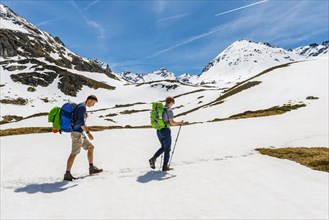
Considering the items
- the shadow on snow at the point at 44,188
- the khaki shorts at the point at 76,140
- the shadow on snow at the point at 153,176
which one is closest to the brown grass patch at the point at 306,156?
the shadow on snow at the point at 153,176

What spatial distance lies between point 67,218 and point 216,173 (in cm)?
685

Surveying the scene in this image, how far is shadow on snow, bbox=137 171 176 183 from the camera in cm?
1179

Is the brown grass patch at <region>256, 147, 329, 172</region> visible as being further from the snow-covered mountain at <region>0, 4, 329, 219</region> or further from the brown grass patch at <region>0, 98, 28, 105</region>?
the brown grass patch at <region>0, 98, 28, 105</region>

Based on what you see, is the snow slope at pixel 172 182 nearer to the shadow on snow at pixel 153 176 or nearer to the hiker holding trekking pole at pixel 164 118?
the shadow on snow at pixel 153 176

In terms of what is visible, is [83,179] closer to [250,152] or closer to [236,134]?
[250,152]

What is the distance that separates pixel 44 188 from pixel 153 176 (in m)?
4.21

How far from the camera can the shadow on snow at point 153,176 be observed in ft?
38.7

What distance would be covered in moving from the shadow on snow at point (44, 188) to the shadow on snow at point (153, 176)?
291 cm

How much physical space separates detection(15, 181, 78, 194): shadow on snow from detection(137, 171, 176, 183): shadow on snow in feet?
9.54

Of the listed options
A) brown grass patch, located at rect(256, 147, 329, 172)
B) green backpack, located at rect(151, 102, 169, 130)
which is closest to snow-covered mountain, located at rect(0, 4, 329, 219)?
brown grass patch, located at rect(256, 147, 329, 172)

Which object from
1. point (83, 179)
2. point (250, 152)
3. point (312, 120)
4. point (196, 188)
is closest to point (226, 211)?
point (196, 188)

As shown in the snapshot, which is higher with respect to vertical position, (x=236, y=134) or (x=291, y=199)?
(x=236, y=134)

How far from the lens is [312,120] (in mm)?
33219

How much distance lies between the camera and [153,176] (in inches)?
485
